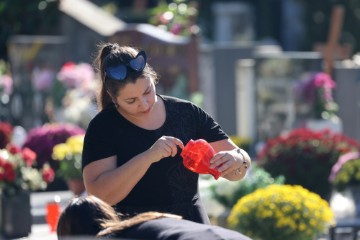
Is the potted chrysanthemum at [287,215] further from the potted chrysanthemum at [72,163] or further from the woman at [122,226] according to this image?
the woman at [122,226]

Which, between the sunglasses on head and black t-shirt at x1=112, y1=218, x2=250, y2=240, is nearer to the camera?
black t-shirt at x1=112, y1=218, x2=250, y2=240

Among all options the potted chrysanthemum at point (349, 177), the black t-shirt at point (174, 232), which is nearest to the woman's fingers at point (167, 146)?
the black t-shirt at point (174, 232)

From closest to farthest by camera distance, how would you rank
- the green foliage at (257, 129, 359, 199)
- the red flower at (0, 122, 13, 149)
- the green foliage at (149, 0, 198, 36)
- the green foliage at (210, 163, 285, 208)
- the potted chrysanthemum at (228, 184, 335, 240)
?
the potted chrysanthemum at (228, 184, 335, 240)
the green foliage at (210, 163, 285, 208)
the green foliage at (257, 129, 359, 199)
the red flower at (0, 122, 13, 149)
the green foliage at (149, 0, 198, 36)

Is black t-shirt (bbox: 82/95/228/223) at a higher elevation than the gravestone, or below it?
higher

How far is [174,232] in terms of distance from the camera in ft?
12.3

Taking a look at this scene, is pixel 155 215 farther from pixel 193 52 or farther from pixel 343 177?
pixel 193 52

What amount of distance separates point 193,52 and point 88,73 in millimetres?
1647

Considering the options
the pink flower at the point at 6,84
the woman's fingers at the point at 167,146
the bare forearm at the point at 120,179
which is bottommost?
the pink flower at the point at 6,84

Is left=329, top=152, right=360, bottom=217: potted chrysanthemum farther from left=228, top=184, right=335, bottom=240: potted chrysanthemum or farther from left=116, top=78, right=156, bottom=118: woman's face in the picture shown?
left=116, top=78, right=156, bottom=118: woman's face

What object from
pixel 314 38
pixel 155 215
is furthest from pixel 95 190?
pixel 314 38

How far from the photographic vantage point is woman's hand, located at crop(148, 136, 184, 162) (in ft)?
16.1

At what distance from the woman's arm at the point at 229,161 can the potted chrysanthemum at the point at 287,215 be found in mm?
3379

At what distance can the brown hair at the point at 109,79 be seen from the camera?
508cm

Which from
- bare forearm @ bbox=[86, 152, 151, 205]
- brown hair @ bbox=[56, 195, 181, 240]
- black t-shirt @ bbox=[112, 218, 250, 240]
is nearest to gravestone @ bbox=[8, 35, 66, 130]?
bare forearm @ bbox=[86, 152, 151, 205]
